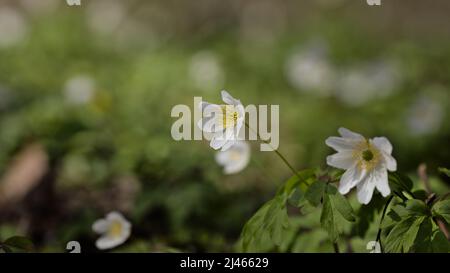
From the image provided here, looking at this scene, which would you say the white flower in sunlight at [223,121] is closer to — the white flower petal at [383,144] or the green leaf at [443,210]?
the white flower petal at [383,144]

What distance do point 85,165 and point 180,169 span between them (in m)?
0.73

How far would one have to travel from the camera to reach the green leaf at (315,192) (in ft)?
6.14

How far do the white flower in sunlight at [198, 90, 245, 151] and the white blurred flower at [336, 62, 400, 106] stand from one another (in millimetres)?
3307

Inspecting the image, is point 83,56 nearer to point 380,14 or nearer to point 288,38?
point 288,38

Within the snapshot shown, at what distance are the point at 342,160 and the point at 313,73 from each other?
3.88 metres

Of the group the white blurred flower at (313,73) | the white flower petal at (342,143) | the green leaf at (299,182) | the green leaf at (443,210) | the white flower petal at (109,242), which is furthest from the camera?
the white blurred flower at (313,73)

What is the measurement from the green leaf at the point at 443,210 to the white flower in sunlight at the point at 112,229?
44.5 inches

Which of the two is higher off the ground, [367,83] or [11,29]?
[11,29]

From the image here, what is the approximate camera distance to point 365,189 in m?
1.88

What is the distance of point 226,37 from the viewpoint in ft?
22.9

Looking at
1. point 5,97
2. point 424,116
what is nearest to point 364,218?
point 424,116

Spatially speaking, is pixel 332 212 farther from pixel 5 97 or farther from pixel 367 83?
pixel 367 83

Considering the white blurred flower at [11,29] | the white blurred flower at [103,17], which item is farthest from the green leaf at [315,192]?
the white blurred flower at [103,17]
